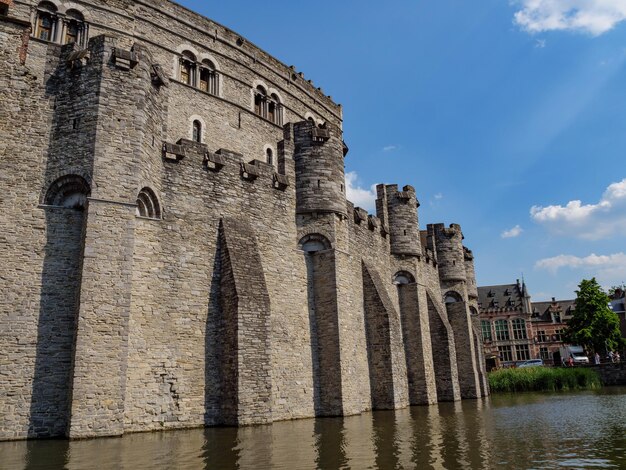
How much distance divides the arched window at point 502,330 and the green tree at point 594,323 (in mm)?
17878

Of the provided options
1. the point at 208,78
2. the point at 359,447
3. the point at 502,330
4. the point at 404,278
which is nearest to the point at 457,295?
the point at 404,278

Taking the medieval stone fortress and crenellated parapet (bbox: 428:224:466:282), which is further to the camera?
crenellated parapet (bbox: 428:224:466:282)

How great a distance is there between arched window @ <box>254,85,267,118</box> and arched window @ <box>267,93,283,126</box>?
1.04 ft

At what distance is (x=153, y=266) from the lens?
564 inches

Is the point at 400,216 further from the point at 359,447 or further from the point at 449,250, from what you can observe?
the point at 359,447

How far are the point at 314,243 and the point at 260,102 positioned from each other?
12410mm

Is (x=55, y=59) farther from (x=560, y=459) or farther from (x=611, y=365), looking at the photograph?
(x=611, y=365)

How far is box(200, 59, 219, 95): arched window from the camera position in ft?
85.9

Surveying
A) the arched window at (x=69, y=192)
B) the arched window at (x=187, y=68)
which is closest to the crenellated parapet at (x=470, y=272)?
the arched window at (x=187, y=68)

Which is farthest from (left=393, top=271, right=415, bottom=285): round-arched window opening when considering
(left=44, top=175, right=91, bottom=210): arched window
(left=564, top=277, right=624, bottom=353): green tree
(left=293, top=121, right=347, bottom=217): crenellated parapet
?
(left=564, top=277, right=624, bottom=353): green tree

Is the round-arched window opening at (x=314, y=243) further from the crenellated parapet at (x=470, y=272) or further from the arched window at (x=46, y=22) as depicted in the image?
the crenellated parapet at (x=470, y=272)

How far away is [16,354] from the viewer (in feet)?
39.8

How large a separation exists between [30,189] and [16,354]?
3.90 metres

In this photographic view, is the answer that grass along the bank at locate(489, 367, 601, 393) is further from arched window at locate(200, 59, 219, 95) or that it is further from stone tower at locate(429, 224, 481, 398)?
arched window at locate(200, 59, 219, 95)
